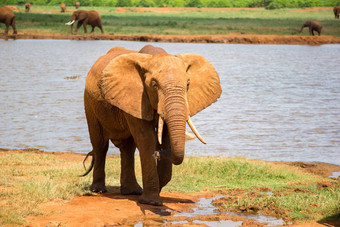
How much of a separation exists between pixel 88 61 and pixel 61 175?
75.6 ft

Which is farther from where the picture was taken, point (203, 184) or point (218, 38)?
point (218, 38)

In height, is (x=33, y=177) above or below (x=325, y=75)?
above

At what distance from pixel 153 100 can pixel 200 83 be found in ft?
2.29

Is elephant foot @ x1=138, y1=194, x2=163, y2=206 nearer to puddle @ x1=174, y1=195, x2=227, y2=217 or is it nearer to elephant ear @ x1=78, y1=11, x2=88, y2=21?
puddle @ x1=174, y1=195, x2=227, y2=217

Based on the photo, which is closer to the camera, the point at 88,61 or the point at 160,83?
the point at 160,83

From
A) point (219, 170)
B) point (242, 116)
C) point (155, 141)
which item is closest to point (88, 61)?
point (242, 116)

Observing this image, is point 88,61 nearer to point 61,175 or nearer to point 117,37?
point 117,37

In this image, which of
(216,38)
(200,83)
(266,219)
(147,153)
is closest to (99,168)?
(147,153)

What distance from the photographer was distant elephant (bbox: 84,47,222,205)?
6539 millimetres

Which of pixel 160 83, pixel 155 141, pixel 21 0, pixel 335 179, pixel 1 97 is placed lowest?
pixel 21 0

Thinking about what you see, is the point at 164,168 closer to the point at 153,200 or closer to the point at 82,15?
the point at 153,200

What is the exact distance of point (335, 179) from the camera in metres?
10.1

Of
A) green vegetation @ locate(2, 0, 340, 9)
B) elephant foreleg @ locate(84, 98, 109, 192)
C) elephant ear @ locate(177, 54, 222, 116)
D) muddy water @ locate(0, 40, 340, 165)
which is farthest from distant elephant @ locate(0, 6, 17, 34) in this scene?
green vegetation @ locate(2, 0, 340, 9)

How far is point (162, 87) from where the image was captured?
663 centimetres
